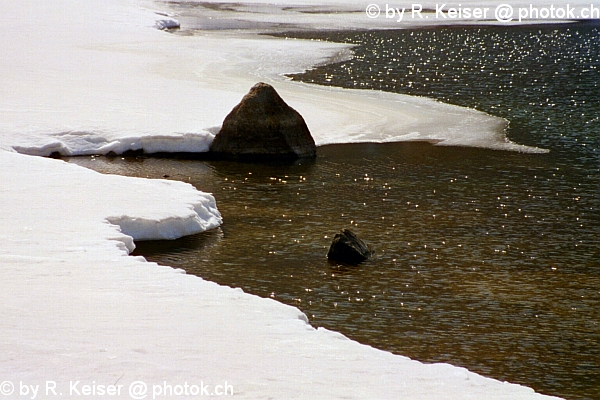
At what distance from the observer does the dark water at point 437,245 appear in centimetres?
763

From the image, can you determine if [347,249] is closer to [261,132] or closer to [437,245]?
[437,245]

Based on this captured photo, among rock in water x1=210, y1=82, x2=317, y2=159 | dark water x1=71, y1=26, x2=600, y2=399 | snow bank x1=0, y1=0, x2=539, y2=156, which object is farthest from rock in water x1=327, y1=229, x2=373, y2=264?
snow bank x1=0, y1=0, x2=539, y2=156

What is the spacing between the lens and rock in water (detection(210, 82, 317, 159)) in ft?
51.2

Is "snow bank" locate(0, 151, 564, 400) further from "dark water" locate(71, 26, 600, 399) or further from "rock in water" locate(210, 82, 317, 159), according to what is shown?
"rock in water" locate(210, 82, 317, 159)

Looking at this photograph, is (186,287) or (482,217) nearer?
(186,287)

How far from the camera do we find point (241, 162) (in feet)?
50.0

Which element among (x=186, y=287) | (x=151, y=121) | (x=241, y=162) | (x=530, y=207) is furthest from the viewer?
(x=151, y=121)

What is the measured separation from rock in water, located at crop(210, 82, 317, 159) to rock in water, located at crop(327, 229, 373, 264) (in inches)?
235

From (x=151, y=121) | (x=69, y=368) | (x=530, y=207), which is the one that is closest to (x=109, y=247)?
(x=69, y=368)

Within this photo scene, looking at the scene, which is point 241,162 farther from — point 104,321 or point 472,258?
point 104,321

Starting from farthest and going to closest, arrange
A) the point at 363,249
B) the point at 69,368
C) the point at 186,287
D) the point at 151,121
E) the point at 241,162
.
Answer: the point at 151,121 < the point at 241,162 < the point at 363,249 < the point at 186,287 < the point at 69,368

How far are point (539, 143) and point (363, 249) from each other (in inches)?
333

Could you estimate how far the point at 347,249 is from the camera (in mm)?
9656

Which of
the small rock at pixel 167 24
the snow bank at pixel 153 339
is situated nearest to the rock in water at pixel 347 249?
the snow bank at pixel 153 339
